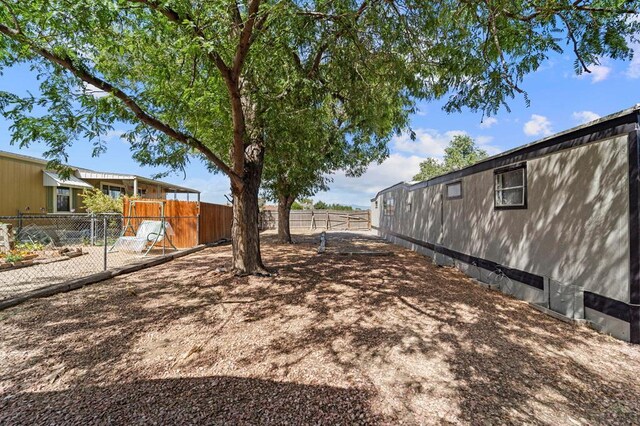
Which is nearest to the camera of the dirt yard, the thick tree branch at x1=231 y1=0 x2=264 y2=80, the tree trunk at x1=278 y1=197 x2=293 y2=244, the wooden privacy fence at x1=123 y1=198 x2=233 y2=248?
the dirt yard

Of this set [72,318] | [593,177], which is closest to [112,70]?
[72,318]

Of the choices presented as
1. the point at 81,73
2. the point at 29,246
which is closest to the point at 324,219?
the point at 29,246

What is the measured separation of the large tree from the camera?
3.80 meters

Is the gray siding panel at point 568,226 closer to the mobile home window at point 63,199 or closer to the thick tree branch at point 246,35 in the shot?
the thick tree branch at point 246,35

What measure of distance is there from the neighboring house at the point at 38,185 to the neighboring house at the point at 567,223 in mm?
11508

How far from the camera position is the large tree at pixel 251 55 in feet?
12.5

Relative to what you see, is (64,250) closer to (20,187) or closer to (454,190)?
(20,187)

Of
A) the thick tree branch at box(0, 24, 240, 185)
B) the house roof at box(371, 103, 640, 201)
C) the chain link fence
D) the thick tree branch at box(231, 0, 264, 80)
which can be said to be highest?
the thick tree branch at box(231, 0, 264, 80)

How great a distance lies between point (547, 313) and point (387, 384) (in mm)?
3230

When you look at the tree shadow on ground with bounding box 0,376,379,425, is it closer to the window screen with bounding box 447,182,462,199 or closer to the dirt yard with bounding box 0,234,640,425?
the dirt yard with bounding box 0,234,640,425

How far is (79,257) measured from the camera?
810 cm

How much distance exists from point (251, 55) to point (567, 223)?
519cm

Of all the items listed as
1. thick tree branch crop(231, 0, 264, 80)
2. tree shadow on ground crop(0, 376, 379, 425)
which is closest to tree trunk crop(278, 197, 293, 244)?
thick tree branch crop(231, 0, 264, 80)

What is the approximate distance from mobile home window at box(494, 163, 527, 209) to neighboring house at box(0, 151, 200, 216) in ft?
38.0
